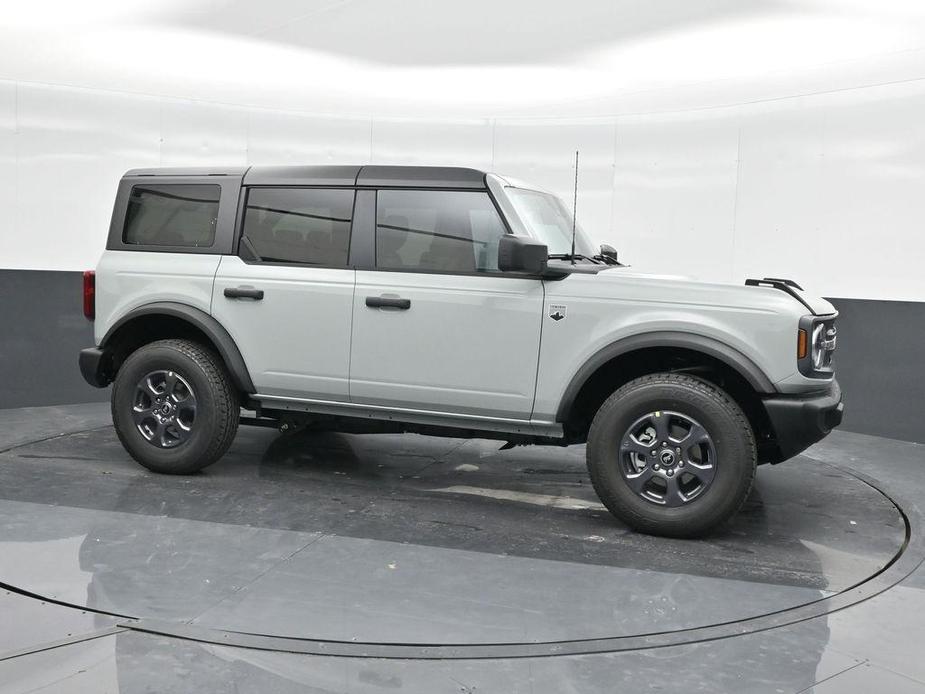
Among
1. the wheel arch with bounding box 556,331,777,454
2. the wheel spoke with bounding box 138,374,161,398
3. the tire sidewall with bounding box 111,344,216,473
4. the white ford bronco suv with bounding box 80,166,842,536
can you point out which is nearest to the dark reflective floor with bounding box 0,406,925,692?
the tire sidewall with bounding box 111,344,216,473

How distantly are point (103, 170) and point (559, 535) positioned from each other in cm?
632

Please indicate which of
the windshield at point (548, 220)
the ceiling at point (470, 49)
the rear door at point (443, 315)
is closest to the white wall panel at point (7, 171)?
the ceiling at point (470, 49)

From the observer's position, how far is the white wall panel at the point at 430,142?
10.1 metres

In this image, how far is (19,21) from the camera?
6.98 m

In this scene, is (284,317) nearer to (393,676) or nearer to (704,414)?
(704,414)

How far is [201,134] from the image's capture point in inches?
376

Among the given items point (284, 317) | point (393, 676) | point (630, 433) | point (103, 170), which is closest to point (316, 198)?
point (284, 317)

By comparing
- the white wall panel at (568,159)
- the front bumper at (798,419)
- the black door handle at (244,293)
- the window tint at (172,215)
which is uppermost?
the white wall panel at (568,159)

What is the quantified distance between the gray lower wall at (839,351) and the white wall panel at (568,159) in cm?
280

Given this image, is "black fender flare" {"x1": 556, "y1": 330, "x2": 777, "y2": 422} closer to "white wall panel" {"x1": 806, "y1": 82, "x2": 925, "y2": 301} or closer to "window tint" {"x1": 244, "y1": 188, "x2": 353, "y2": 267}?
"window tint" {"x1": 244, "y1": 188, "x2": 353, "y2": 267}

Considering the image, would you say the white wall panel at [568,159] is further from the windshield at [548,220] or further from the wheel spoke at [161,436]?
the wheel spoke at [161,436]

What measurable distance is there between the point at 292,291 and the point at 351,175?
79cm

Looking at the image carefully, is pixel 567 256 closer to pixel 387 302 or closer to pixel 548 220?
pixel 548 220

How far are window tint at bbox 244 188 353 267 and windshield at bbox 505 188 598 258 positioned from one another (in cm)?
104
